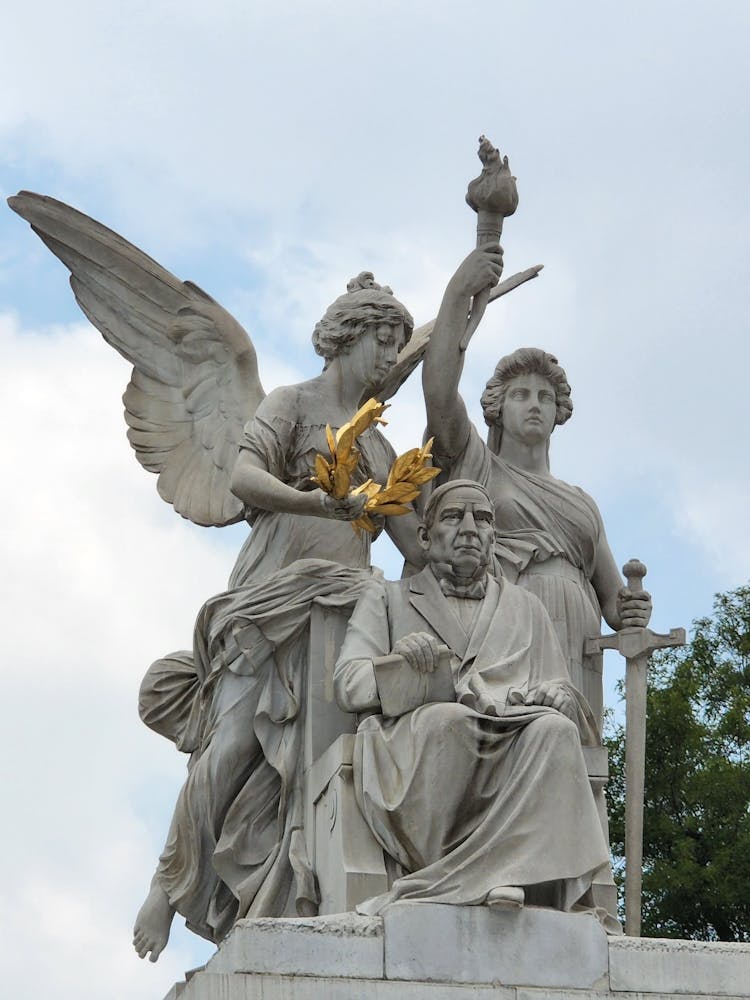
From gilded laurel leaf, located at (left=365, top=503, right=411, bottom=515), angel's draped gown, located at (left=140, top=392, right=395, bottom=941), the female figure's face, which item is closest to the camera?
gilded laurel leaf, located at (left=365, top=503, right=411, bottom=515)

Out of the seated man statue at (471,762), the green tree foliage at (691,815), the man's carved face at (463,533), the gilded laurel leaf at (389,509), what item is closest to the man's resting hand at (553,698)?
the seated man statue at (471,762)

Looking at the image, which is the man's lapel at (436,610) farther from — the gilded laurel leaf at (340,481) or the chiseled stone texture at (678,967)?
the chiseled stone texture at (678,967)

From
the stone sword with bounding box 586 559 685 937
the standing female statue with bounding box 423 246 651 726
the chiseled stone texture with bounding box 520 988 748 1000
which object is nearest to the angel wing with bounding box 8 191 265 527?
the standing female statue with bounding box 423 246 651 726

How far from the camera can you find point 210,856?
11922 mm

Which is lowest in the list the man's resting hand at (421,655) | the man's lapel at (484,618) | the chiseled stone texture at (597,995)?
the chiseled stone texture at (597,995)

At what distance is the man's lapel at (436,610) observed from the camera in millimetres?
11234

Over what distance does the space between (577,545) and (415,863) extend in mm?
2690

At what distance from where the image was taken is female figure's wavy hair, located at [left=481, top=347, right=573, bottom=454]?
12.9 meters

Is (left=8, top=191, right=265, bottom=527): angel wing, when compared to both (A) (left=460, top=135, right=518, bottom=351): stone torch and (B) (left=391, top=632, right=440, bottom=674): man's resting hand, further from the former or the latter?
(B) (left=391, top=632, right=440, bottom=674): man's resting hand

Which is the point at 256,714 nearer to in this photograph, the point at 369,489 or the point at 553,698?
the point at 369,489

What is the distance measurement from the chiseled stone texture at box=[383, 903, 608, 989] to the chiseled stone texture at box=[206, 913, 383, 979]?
0.29 feet

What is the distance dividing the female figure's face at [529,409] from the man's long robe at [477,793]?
7.22 feet

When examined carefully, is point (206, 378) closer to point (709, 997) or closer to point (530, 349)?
point (530, 349)

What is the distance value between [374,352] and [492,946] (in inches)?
138
